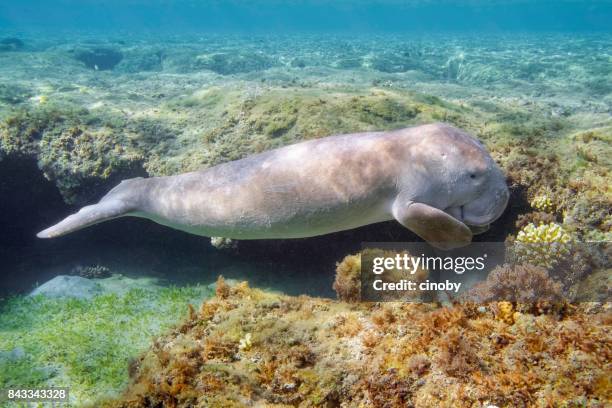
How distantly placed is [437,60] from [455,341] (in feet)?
98.3

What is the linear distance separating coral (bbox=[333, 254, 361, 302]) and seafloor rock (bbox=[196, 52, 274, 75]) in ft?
74.0

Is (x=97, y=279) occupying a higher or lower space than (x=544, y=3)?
lower

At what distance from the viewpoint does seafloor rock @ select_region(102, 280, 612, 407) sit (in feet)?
8.41

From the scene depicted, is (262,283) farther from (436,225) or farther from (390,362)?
(390,362)

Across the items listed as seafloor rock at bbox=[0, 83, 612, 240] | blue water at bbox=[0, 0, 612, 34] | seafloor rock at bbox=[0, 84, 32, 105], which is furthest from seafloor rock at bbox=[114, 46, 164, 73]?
blue water at bbox=[0, 0, 612, 34]

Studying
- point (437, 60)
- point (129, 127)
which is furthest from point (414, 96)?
point (437, 60)

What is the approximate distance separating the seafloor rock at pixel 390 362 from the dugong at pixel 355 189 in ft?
4.35

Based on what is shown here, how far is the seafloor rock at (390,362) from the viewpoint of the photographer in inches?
101

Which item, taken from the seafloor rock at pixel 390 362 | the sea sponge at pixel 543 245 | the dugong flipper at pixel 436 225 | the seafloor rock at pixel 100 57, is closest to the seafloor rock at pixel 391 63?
the seafloor rock at pixel 100 57

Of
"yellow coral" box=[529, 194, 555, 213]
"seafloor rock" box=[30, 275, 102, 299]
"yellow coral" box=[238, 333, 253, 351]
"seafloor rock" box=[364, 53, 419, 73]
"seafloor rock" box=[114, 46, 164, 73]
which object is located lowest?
"seafloor rock" box=[30, 275, 102, 299]

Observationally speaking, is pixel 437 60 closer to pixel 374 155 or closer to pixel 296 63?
pixel 296 63

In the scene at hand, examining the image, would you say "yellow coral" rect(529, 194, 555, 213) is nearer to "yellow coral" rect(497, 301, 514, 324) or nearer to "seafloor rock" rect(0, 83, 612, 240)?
"seafloor rock" rect(0, 83, 612, 240)

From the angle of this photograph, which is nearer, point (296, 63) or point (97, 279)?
point (97, 279)

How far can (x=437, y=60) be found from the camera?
94.4 feet
